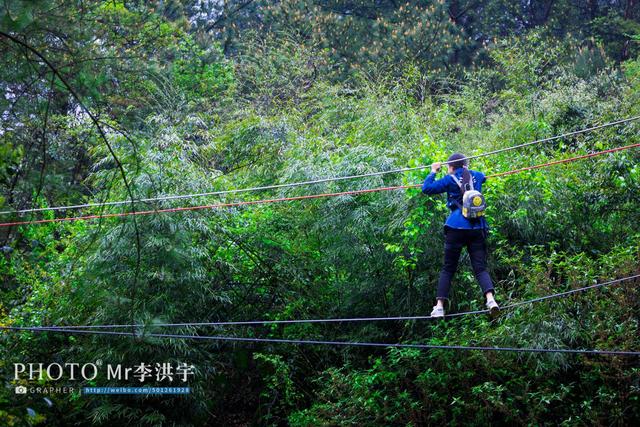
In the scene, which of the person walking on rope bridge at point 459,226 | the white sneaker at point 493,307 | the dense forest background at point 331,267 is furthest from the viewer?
the dense forest background at point 331,267

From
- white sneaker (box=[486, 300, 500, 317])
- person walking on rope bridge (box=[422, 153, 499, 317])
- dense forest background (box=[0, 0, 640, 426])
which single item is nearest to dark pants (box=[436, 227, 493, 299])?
person walking on rope bridge (box=[422, 153, 499, 317])

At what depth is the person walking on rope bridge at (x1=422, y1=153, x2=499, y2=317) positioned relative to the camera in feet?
16.7

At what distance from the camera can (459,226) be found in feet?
16.7

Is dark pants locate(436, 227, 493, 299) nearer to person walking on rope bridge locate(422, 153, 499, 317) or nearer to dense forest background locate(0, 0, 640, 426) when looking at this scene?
person walking on rope bridge locate(422, 153, 499, 317)

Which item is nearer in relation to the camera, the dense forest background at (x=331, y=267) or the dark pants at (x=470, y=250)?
the dark pants at (x=470, y=250)

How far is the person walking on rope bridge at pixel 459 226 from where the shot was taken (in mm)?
5094

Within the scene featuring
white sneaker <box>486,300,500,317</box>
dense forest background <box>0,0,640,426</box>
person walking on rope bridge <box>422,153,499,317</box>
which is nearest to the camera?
white sneaker <box>486,300,500,317</box>

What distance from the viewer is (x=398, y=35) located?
53.8 feet

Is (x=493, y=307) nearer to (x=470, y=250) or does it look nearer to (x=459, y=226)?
(x=470, y=250)

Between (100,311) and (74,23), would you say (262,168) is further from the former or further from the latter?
(74,23)

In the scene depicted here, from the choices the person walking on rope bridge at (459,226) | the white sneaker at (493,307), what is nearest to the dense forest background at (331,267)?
the person walking on rope bridge at (459,226)

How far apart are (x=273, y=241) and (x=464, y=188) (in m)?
4.19

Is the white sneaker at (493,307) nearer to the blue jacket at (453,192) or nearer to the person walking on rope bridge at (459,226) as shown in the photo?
the person walking on rope bridge at (459,226)

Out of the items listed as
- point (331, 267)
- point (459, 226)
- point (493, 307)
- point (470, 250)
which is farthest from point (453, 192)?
point (331, 267)
